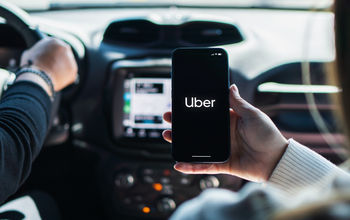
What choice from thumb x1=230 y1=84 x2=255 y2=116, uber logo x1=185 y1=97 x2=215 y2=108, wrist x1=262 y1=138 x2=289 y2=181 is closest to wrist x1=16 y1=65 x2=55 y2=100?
uber logo x1=185 y1=97 x2=215 y2=108

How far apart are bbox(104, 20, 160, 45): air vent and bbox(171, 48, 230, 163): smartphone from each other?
0.46 m

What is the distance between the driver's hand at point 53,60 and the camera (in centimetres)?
102

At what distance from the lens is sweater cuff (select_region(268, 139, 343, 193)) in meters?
0.77

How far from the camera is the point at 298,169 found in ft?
2.59

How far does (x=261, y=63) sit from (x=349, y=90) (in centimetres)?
99

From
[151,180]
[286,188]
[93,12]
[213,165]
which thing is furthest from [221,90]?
[93,12]

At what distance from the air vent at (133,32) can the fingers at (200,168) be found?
0.65 metres

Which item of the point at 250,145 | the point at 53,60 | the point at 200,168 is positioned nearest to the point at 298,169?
the point at 250,145

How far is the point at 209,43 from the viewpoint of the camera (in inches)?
54.9

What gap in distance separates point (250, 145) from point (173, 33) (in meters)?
0.66

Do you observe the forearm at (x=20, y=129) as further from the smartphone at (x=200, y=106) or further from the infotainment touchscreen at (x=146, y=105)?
the infotainment touchscreen at (x=146, y=105)

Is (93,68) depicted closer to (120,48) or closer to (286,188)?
(120,48)

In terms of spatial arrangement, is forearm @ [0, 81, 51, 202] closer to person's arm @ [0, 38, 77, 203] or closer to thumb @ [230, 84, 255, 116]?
person's arm @ [0, 38, 77, 203]

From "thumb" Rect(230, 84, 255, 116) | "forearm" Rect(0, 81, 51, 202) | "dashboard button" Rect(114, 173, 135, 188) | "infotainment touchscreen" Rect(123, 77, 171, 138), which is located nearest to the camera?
"forearm" Rect(0, 81, 51, 202)
